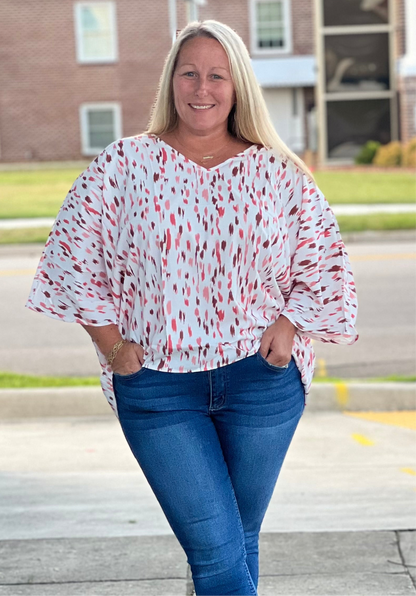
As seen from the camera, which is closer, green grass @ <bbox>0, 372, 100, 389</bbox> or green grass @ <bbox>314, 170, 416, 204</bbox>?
green grass @ <bbox>0, 372, 100, 389</bbox>

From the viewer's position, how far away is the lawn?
1781cm

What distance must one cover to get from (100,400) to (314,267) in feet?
12.1

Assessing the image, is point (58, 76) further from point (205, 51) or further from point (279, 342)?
point (279, 342)

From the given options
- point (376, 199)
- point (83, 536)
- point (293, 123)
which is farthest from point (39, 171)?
point (83, 536)

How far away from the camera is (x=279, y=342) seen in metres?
2.63

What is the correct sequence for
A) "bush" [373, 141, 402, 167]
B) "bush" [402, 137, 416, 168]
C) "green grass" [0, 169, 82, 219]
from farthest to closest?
"bush" [373, 141, 402, 167] < "bush" [402, 137, 416, 168] < "green grass" [0, 169, 82, 219]

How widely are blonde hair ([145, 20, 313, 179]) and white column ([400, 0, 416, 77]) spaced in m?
24.3

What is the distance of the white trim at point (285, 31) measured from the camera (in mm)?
30703

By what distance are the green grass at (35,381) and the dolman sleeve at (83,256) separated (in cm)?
391

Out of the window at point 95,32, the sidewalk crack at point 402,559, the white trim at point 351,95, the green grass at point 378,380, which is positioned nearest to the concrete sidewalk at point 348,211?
the green grass at point 378,380

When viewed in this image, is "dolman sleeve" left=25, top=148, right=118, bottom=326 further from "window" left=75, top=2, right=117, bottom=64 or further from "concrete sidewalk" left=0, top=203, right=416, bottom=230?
"window" left=75, top=2, right=117, bottom=64

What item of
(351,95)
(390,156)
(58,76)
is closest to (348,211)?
(390,156)

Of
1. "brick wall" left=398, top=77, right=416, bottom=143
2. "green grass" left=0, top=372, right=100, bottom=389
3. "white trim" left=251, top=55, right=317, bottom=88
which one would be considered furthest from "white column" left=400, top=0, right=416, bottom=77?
"green grass" left=0, top=372, right=100, bottom=389

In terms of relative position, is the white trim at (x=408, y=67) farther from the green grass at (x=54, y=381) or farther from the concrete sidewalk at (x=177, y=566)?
the concrete sidewalk at (x=177, y=566)
